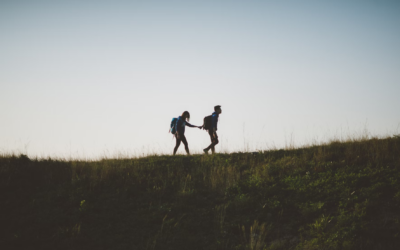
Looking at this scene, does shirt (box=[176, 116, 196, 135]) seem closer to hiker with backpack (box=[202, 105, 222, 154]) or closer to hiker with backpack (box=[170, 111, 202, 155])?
hiker with backpack (box=[170, 111, 202, 155])

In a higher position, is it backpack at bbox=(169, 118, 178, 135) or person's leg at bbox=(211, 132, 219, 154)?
backpack at bbox=(169, 118, 178, 135)

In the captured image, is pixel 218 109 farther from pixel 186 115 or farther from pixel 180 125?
pixel 180 125

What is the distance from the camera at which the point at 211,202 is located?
774cm

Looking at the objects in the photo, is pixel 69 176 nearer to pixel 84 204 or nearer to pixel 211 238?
pixel 84 204

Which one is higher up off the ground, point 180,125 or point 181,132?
point 180,125

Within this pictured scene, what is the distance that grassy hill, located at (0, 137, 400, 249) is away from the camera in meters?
5.99

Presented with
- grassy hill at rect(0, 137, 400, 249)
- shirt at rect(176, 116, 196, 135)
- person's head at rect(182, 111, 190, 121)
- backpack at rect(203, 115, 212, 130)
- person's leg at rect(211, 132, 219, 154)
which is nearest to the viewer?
grassy hill at rect(0, 137, 400, 249)

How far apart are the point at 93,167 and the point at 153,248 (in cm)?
489

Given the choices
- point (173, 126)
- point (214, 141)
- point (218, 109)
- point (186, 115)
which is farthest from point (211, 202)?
point (218, 109)

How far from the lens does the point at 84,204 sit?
7.57m

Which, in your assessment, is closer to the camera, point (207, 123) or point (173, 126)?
point (173, 126)

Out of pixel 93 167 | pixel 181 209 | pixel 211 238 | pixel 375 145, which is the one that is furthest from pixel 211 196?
pixel 375 145

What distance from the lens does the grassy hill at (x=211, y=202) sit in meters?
5.99

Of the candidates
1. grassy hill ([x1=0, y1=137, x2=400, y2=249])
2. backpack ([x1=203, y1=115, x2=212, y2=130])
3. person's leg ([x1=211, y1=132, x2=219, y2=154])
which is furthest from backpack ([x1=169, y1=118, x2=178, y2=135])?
grassy hill ([x1=0, y1=137, x2=400, y2=249])
